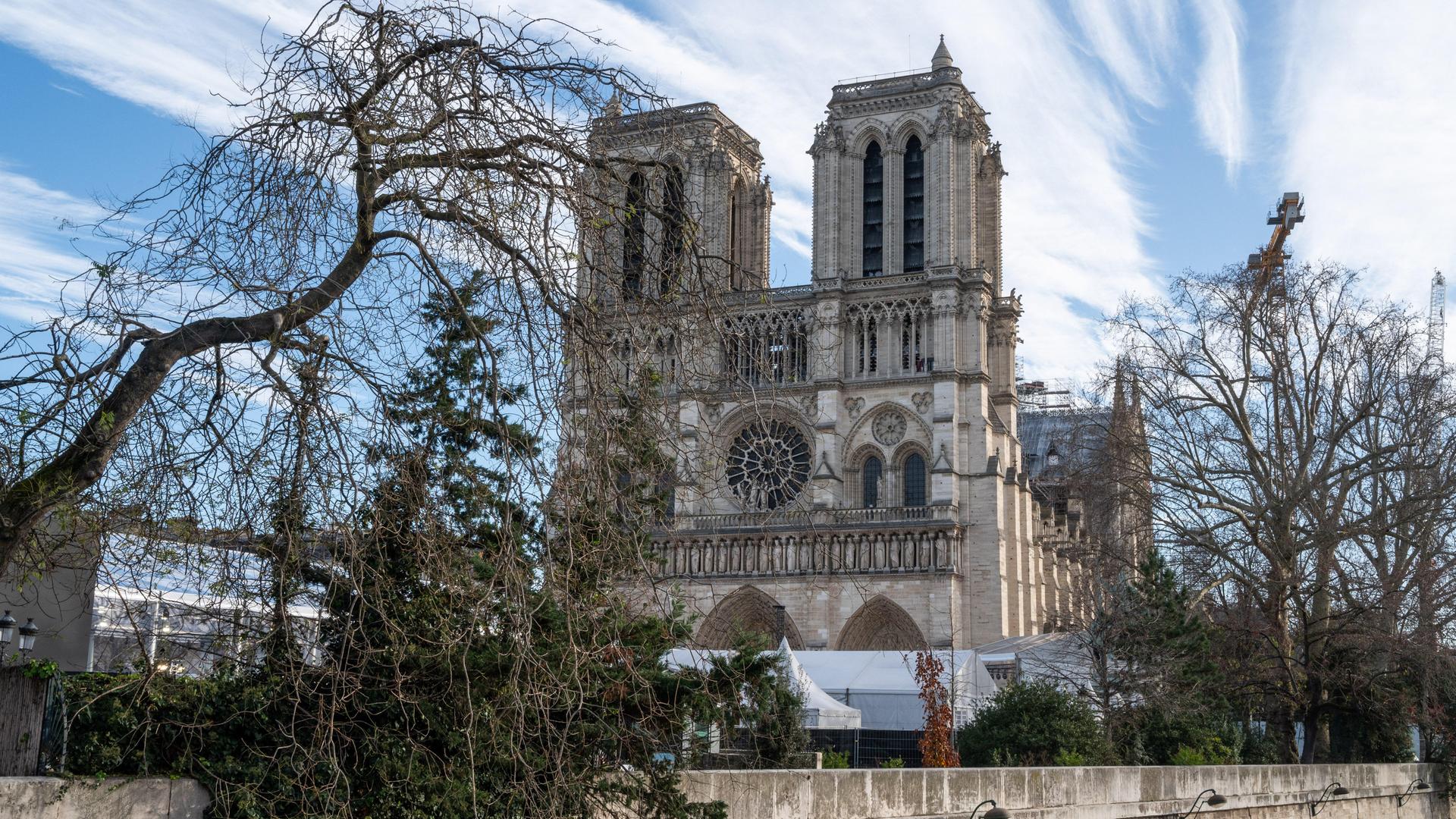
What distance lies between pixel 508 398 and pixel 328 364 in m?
0.72

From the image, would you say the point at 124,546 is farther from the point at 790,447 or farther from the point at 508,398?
the point at 790,447

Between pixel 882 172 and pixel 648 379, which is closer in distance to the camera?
pixel 648 379

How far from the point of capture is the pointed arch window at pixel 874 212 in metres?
42.4

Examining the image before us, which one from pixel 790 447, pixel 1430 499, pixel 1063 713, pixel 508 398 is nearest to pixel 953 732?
pixel 1063 713

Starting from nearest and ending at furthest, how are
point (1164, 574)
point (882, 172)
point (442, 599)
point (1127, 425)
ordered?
point (442, 599) → point (1164, 574) → point (1127, 425) → point (882, 172)

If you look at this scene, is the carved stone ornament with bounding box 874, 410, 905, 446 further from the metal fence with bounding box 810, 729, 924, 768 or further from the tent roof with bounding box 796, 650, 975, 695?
the metal fence with bounding box 810, 729, 924, 768

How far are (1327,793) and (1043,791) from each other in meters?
7.16

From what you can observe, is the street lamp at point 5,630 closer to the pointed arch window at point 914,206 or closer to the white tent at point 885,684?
the white tent at point 885,684

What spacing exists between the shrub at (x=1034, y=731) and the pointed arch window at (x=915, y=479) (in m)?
23.3

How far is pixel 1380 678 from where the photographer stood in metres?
21.2

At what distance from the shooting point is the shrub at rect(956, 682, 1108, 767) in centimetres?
1595

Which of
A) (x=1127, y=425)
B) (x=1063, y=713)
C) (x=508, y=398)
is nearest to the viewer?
(x=508, y=398)

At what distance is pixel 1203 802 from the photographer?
13391 mm

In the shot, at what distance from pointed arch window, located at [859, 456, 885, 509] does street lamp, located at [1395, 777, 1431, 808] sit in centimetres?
2153
